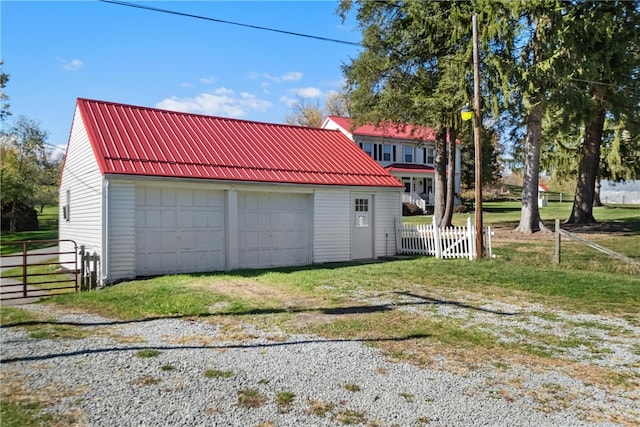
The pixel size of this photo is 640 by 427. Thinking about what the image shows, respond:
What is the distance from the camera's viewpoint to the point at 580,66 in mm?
17859

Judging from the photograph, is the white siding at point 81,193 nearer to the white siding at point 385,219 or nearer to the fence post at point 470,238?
the white siding at point 385,219

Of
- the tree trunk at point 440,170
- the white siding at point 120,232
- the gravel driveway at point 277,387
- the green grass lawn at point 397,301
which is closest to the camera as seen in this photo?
the gravel driveway at point 277,387

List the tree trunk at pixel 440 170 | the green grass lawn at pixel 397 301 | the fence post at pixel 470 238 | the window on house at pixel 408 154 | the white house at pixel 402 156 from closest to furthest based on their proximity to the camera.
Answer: the green grass lawn at pixel 397 301 < the fence post at pixel 470 238 < the tree trunk at pixel 440 170 < the white house at pixel 402 156 < the window on house at pixel 408 154

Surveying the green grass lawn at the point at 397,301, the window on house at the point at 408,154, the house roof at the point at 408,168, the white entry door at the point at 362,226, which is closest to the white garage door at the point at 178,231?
the green grass lawn at the point at 397,301

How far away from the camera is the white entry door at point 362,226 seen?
1647cm

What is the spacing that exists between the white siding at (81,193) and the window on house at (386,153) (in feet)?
93.1

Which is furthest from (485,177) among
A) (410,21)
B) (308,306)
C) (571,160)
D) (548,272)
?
(308,306)

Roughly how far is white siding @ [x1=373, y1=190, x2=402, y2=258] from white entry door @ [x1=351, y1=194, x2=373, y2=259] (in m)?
0.20

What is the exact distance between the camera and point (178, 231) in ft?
42.8

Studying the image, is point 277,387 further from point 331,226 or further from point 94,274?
point 331,226

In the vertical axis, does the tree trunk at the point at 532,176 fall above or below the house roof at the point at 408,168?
below

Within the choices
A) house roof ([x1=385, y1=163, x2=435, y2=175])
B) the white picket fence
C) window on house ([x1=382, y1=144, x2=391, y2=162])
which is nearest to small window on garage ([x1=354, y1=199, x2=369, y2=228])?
the white picket fence

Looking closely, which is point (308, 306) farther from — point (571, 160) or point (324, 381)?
point (571, 160)

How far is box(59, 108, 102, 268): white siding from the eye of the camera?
12445 mm
